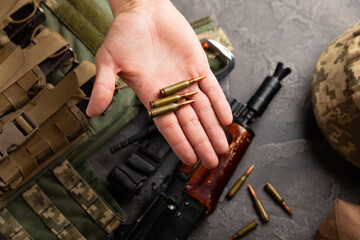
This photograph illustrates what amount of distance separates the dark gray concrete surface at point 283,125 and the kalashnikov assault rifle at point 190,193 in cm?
24

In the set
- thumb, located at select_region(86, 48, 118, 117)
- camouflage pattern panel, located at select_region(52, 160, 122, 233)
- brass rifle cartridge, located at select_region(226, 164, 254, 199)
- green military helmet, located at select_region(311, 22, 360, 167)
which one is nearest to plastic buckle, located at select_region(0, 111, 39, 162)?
camouflage pattern panel, located at select_region(52, 160, 122, 233)

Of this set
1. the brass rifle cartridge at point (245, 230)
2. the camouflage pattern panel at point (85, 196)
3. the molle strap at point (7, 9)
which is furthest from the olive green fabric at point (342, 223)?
the molle strap at point (7, 9)

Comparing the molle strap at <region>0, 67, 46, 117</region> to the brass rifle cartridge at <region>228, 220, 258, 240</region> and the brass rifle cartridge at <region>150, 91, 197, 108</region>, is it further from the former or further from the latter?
the brass rifle cartridge at <region>228, 220, 258, 240</region>

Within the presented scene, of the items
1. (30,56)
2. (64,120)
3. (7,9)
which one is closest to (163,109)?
(64,120)

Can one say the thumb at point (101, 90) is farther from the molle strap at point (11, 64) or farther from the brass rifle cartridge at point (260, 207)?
the brass rifle cartridge at point (260, 207)

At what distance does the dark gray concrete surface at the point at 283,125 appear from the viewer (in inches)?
73.9

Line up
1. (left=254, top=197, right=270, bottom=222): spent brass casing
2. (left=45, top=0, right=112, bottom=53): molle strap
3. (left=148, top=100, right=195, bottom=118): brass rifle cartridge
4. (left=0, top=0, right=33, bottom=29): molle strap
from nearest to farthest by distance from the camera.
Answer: (left=148, top=100, right=195, bottom=118): brass rifle cartridge → (left=0, top=0, right=33, bottom=29): molle strap → (left=45, top=0, right=112, bottom=53): molle strap → (left=254, top=197, right=270, bottom=222): spent brass casing

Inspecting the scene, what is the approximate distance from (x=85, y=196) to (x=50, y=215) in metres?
0.18

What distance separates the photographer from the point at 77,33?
175 cm

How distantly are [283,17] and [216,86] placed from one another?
1086 millimetres

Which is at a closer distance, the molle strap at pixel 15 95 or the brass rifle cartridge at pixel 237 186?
the molle strap at pixel 15 95

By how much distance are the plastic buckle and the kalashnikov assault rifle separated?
67cm

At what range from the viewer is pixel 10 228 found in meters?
1.48

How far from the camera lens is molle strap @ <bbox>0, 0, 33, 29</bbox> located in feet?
5.00
